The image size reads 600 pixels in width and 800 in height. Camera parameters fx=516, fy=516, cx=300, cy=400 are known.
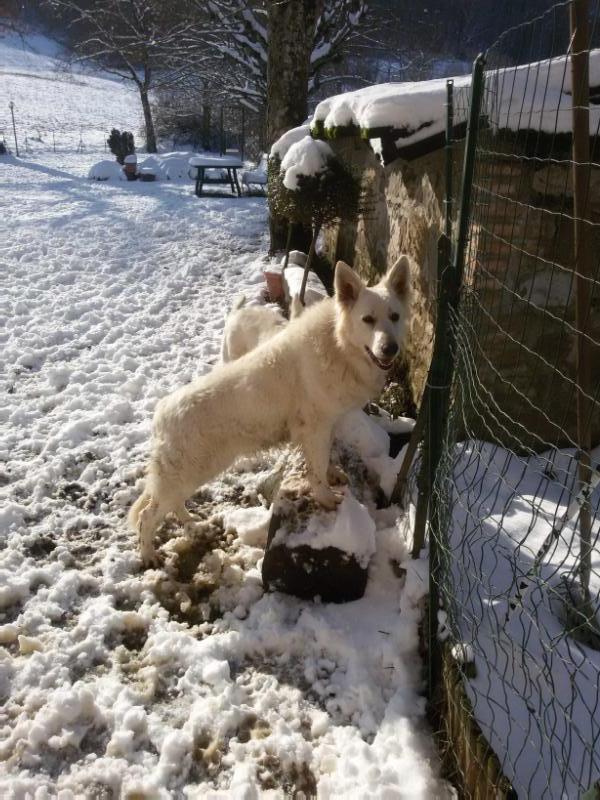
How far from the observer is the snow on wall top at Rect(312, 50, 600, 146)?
8.88 feet

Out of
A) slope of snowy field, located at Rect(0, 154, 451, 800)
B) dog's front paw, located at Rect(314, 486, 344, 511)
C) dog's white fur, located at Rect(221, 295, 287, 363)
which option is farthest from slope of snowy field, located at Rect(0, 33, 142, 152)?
dog's front paw, located at Rect(314, 486, 344, 511)

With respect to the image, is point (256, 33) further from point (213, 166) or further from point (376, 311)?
point (376, 311)

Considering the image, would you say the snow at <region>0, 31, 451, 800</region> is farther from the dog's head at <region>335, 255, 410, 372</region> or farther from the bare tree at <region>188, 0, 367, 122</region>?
the bare tree at <region>188, 0, 367, 122</region>

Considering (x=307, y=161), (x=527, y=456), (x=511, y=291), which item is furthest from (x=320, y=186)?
(x=527, y=456)

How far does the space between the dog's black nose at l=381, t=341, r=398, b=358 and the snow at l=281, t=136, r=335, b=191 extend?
3.51 meters

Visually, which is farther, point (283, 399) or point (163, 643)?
point (283, 399)

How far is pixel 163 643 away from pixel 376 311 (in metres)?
2.15

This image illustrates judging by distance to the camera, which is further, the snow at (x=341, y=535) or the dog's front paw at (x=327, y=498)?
the dog's front paw at (x=327, y=498)

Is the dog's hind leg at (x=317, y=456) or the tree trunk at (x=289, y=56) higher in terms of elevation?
the tree trunk at (x=289, y=56)

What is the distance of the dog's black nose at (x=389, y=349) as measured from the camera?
2895mm

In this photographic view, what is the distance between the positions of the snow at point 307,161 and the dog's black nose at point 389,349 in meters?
3.51

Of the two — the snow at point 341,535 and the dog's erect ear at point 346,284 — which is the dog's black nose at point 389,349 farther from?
the snow at point 341,535

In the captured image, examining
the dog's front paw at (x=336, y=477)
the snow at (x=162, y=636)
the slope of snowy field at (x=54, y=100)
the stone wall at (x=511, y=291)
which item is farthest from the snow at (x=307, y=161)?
the slope of snowy field at (x=54, y=100)

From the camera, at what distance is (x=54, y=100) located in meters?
34.2
